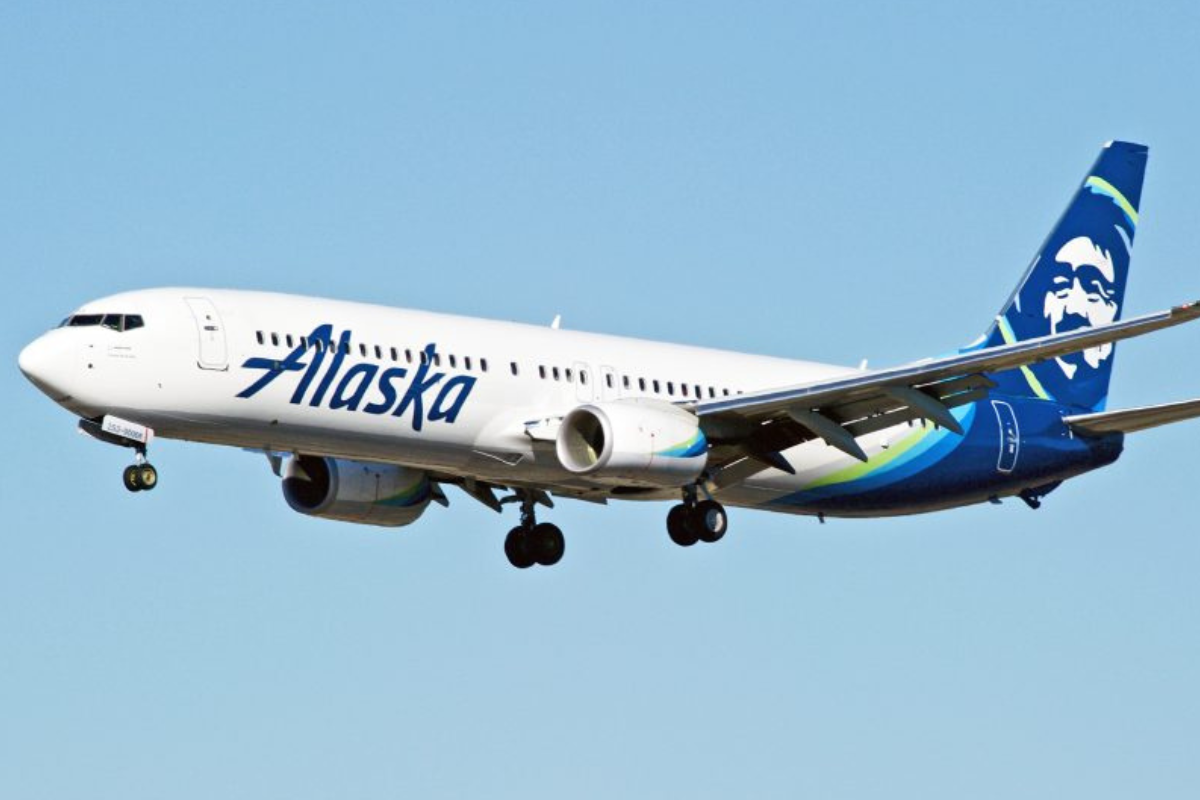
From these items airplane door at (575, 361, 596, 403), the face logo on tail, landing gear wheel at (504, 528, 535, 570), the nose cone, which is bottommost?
the nose cone

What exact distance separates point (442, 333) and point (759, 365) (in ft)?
26.9

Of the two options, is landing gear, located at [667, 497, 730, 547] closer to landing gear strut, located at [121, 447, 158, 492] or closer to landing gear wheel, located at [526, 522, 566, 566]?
landing gear wheel, located at [526, 522, 566, 566]

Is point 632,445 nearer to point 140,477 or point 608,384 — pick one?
point 608,384

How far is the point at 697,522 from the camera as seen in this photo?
166 ft

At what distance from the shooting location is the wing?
154ft

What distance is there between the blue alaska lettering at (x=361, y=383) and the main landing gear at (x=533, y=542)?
682cm

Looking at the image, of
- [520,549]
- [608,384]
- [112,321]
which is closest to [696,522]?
[608,384]

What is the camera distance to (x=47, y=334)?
4578cm

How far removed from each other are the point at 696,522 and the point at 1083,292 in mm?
14204

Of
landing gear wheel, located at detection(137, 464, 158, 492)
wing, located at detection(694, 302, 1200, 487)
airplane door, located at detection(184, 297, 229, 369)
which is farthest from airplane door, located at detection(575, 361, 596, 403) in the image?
landing gear wheel, located at detection(137, 464, 158, 492)

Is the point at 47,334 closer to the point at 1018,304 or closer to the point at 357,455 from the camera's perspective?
the point at 357,455

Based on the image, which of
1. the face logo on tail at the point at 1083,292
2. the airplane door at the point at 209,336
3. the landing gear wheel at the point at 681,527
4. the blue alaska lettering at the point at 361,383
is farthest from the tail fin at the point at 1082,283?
the airplane door at the point at 209,336

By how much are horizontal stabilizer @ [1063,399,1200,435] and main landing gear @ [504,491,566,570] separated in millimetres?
11578

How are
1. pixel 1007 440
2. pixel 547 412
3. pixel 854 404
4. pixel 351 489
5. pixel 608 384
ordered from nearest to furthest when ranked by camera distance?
pixel 547 412
pixel 854 404
pixel 608 384
pixel 351 489
pixel 1007 440
